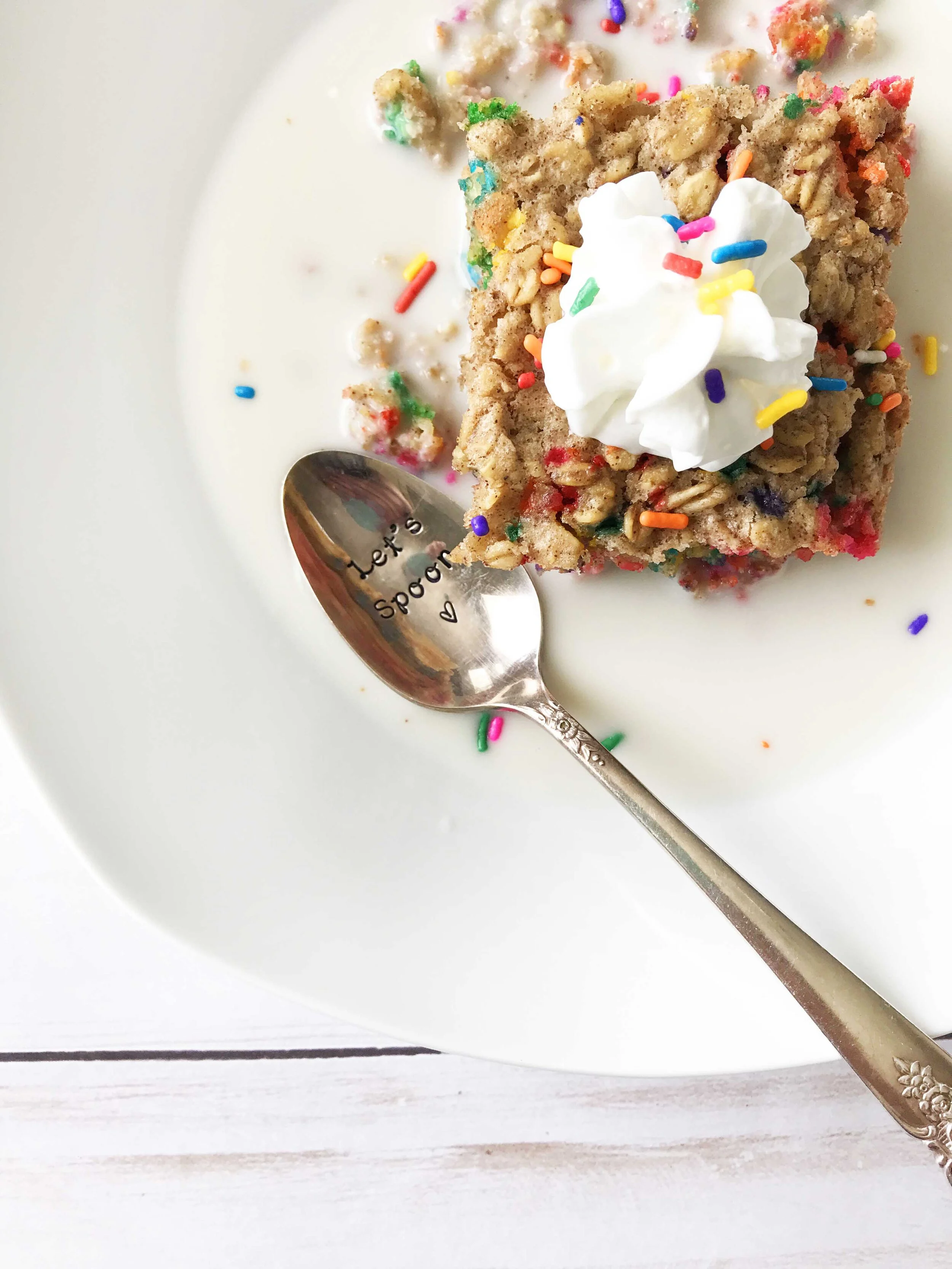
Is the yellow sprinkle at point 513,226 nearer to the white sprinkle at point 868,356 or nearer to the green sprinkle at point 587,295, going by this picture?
the green sprinkle at point 587,295

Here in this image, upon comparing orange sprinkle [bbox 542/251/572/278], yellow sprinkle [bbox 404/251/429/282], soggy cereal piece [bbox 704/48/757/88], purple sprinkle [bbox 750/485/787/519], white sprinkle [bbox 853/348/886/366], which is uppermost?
yellow sprinkle [bbox 404/251/429/282]

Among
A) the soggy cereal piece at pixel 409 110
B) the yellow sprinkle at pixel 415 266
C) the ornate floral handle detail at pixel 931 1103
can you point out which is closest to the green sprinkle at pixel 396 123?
the soggy cereal piece at pixel 409 110

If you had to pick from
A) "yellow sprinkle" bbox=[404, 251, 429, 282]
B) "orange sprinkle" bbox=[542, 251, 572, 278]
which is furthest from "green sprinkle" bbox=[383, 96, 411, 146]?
"orange sprinkle" bbox=[542, 251, 572, 278]

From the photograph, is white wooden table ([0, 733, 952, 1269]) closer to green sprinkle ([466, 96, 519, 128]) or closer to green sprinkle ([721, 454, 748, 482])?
green sprinkle ([721, 454, 748, 482])

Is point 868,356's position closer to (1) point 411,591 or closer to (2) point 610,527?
(2) point 610,527

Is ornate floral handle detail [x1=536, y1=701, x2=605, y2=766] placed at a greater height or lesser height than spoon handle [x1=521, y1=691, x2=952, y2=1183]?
greater

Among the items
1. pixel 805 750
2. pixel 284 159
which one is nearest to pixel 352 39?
pixel 284 159

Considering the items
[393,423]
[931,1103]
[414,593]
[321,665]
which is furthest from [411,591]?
[931,1103]

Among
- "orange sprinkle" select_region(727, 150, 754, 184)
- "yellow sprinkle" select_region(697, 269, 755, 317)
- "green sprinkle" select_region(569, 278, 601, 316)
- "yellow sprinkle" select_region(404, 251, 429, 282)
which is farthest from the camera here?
"yellow sprinkle" select_region(404, 251, 429, 282)
